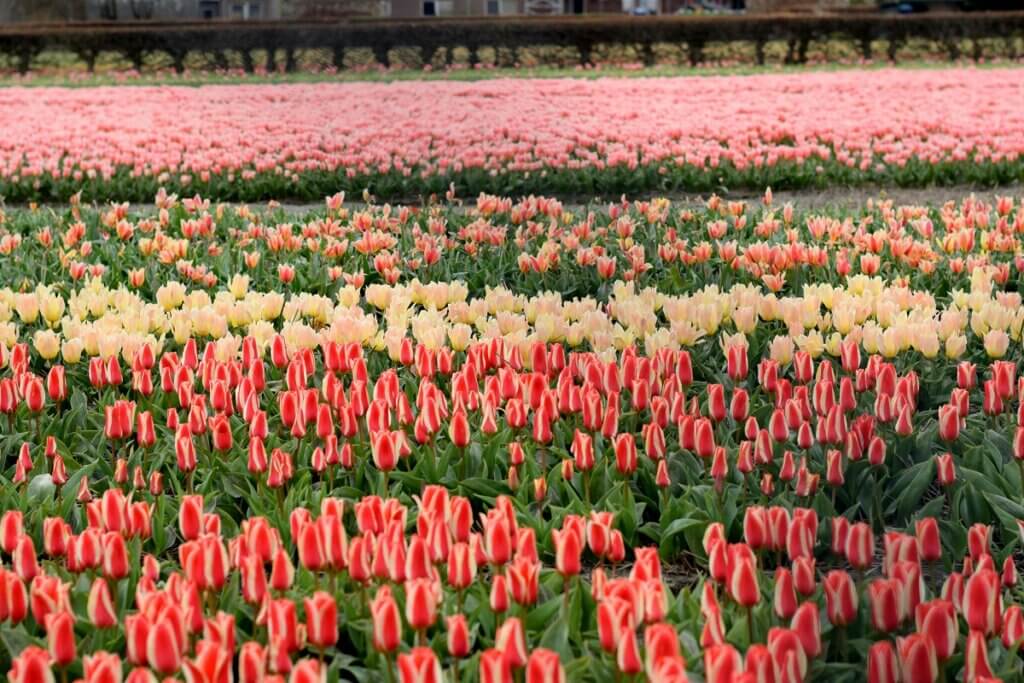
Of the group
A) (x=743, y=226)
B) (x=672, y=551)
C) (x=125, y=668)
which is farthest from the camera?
(x=743, y=226)

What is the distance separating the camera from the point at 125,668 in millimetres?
2125

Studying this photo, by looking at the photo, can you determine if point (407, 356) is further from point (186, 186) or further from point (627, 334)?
point (186, 186)

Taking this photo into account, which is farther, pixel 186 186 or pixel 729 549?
pixel 186 186

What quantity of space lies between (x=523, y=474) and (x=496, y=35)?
23.0 metres

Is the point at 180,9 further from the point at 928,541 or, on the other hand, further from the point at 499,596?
the point at 928,541

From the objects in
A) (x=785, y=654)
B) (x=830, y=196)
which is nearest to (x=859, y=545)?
(x=785, y=654)

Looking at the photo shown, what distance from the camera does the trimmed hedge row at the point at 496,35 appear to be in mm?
24594

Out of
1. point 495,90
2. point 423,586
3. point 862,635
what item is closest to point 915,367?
point 862,635

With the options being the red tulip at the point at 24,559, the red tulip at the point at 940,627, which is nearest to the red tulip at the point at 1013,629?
the red tulip at the point at 940,627

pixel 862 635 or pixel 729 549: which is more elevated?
pixel 729 549

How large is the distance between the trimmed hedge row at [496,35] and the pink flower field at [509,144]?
33.0 ft

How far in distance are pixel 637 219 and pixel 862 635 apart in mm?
4449

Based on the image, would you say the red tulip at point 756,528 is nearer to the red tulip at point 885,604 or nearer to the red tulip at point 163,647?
the red tulip at point 885,604

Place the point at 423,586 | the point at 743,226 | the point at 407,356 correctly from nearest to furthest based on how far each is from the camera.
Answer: the point at 423,586, the point at 407,356, the point at 743,226
